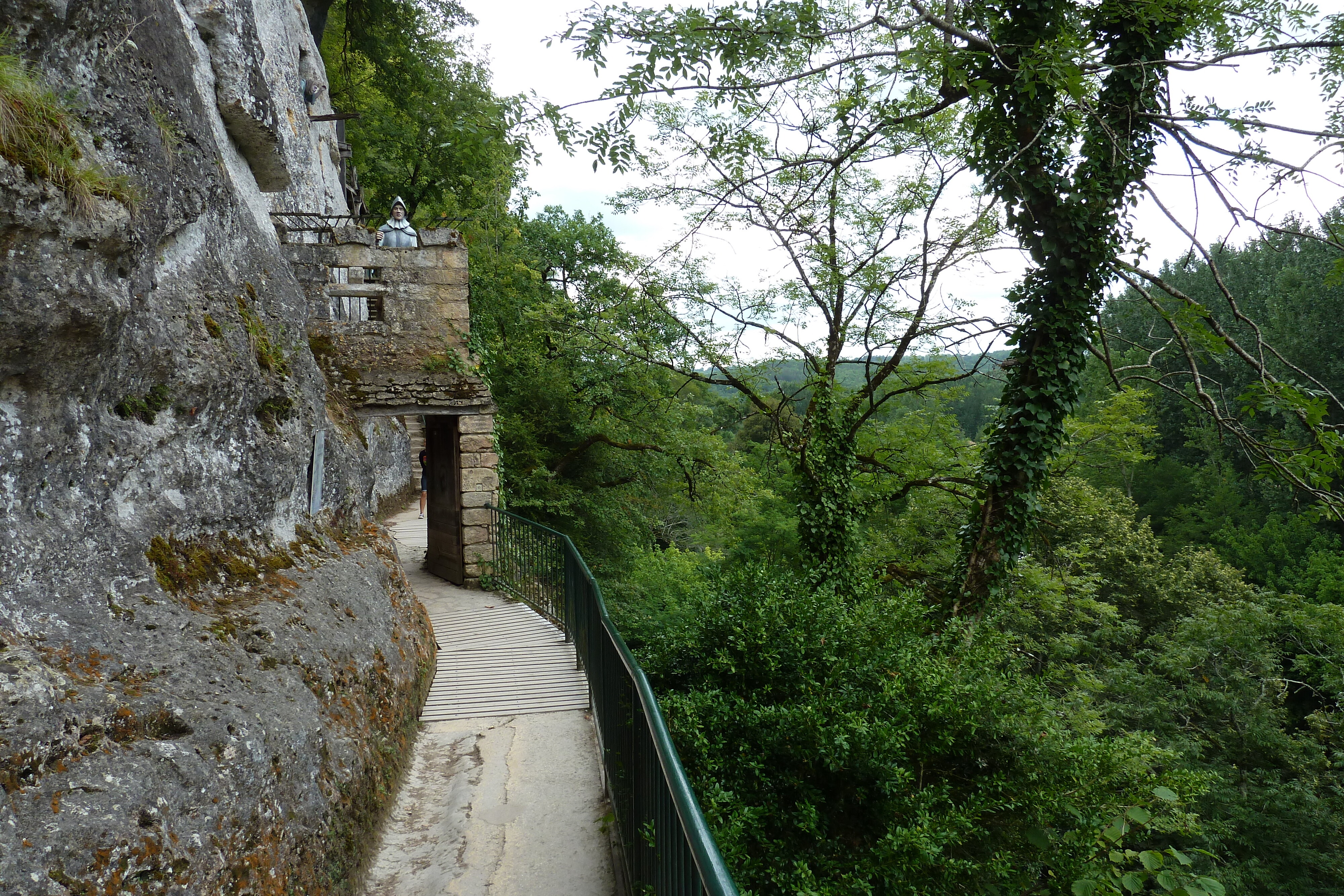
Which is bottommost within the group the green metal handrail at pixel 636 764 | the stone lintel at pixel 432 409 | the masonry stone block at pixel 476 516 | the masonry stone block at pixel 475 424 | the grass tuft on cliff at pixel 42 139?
the green metal handrail at pixel 636 764

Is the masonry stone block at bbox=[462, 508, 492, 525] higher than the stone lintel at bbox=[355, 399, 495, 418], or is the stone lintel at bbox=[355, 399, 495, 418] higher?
the stone lintel at bbox=[355, 399, 495, 418]

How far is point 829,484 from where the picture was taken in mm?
11523

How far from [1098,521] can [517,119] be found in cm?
2003

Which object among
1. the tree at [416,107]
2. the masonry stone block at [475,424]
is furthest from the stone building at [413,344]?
the tree at [416,107]

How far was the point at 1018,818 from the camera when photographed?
5.55 meters

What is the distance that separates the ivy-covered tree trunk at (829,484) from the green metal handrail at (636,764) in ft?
14.2

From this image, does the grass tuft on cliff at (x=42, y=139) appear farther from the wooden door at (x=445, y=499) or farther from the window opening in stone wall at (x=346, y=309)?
Result: the wooden door at (x=445, y=499)

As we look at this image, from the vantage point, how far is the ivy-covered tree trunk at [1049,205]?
7043 millimetres

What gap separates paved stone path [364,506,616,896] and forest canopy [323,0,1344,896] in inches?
30.7

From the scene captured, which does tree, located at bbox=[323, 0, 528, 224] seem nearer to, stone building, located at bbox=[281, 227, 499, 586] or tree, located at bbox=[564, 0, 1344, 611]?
stone building, located at bbox=[281, 227, 499, 586]

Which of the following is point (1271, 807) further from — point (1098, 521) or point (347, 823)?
point (347, 823)

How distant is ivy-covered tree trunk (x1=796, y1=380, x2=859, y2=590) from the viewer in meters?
11.5

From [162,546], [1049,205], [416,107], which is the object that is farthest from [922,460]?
[416,107]

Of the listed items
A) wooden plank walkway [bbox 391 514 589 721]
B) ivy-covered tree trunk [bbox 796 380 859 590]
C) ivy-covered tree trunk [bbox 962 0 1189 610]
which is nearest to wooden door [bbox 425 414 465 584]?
wooden plank walkway [bbox 391 514 589 721]
